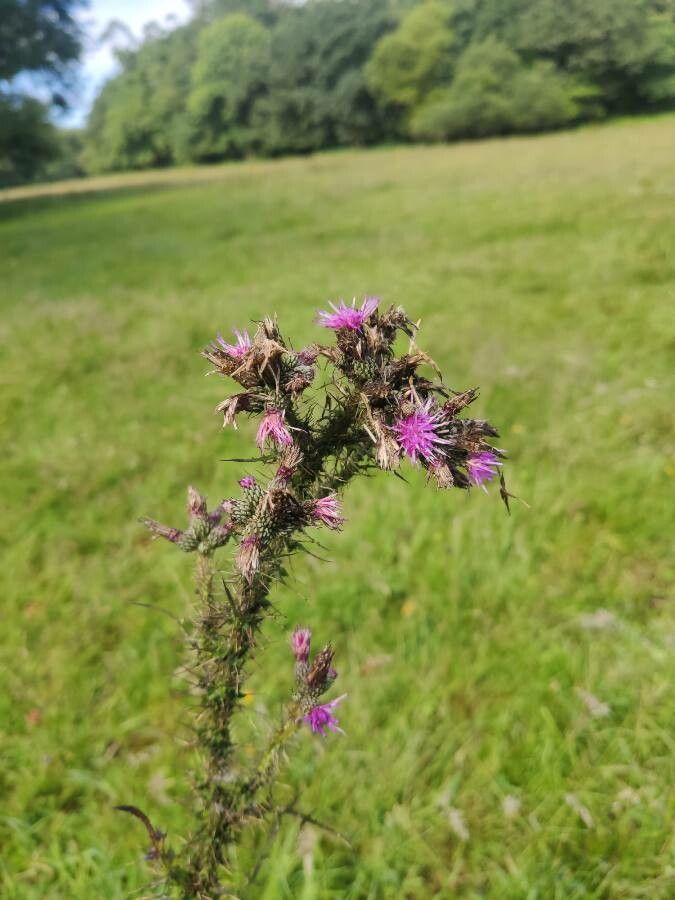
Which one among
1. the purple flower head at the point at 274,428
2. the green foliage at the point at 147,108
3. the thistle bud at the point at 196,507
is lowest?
the thistle bud at the point at 196,507

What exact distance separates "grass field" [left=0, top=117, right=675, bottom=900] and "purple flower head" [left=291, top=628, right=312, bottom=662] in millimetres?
130

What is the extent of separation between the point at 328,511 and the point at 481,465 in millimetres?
247

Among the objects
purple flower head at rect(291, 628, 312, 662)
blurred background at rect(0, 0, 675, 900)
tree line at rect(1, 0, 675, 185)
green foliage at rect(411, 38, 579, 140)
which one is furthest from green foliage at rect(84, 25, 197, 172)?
purple flower head at rect(291, 628, 312, 662)

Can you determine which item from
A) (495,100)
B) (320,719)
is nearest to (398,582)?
(320,719)

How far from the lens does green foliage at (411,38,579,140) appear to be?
38.5 m

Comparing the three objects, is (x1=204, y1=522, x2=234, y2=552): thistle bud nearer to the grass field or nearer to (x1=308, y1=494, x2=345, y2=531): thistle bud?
the grass field

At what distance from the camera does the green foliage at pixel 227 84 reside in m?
44.3

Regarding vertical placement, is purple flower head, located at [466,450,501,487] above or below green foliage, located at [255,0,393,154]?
below

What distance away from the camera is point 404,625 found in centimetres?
345

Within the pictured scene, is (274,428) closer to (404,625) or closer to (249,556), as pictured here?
(249,556)

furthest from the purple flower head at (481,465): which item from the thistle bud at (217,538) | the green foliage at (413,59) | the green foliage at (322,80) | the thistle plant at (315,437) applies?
the green foliage at (413,59)

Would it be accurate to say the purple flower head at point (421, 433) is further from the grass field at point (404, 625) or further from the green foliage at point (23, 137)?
the green foliage at point (23, 137)

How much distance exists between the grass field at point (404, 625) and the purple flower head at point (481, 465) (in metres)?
0.44

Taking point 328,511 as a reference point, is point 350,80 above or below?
above
